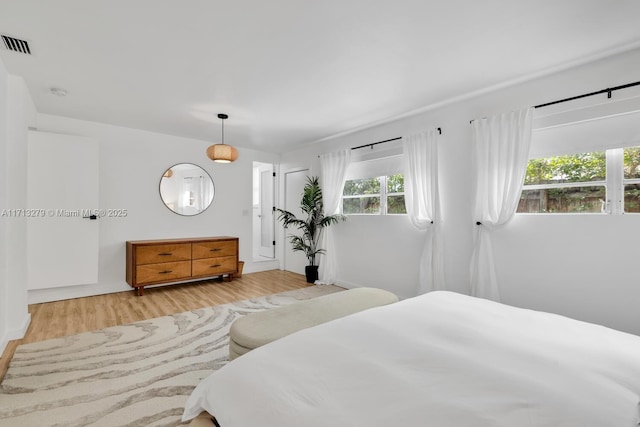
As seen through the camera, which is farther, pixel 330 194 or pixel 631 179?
pixel 330 194

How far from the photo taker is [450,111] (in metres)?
3.37

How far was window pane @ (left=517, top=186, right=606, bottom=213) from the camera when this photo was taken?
2479 mm

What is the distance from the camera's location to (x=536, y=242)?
272cm

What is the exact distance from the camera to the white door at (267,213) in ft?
21.1

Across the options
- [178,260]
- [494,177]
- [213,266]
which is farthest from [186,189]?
[494,177]

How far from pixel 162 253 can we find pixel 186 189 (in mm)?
1248

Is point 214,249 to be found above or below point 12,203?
below

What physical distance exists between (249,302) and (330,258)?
60.7 inches

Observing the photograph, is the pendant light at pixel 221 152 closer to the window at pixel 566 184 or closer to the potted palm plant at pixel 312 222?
the potted palm plant at pixel 312 222

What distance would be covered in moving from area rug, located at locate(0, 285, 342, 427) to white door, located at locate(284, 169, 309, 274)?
8.92 ft

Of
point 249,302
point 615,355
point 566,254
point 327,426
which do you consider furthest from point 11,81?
point 566,254

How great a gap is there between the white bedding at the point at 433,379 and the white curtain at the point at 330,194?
10.7 ft

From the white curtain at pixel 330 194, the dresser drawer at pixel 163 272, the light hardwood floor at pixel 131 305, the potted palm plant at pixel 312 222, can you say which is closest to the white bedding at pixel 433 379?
the light hardwood floor at pixel 131 305

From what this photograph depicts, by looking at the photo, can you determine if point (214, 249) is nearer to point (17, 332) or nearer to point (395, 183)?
point (17, 332)
